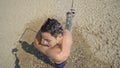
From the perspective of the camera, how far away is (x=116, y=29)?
536 centimetres

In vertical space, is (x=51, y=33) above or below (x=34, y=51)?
above

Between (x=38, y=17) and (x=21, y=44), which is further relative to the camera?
(x=38, y=17)

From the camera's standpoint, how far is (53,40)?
2.83 meters

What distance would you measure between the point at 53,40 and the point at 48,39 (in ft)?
0.22

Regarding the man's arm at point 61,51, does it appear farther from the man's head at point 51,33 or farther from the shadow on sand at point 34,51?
the shadow on sand at point 34,51

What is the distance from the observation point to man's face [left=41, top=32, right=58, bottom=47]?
2793 millimetres

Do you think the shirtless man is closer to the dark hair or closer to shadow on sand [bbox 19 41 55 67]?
the dark hair

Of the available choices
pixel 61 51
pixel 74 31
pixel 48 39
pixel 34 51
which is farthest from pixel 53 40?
pixel 74 31

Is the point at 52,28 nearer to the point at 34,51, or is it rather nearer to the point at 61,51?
the point at 61,51

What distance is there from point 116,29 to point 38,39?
107 inches

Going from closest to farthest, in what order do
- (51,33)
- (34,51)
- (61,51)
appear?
(51,33) → (61,51) → (34,51)

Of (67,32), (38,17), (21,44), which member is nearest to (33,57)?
(21,44)

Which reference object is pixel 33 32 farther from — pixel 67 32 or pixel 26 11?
pixel 67 32

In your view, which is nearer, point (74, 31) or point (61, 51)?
point (61, 51)
